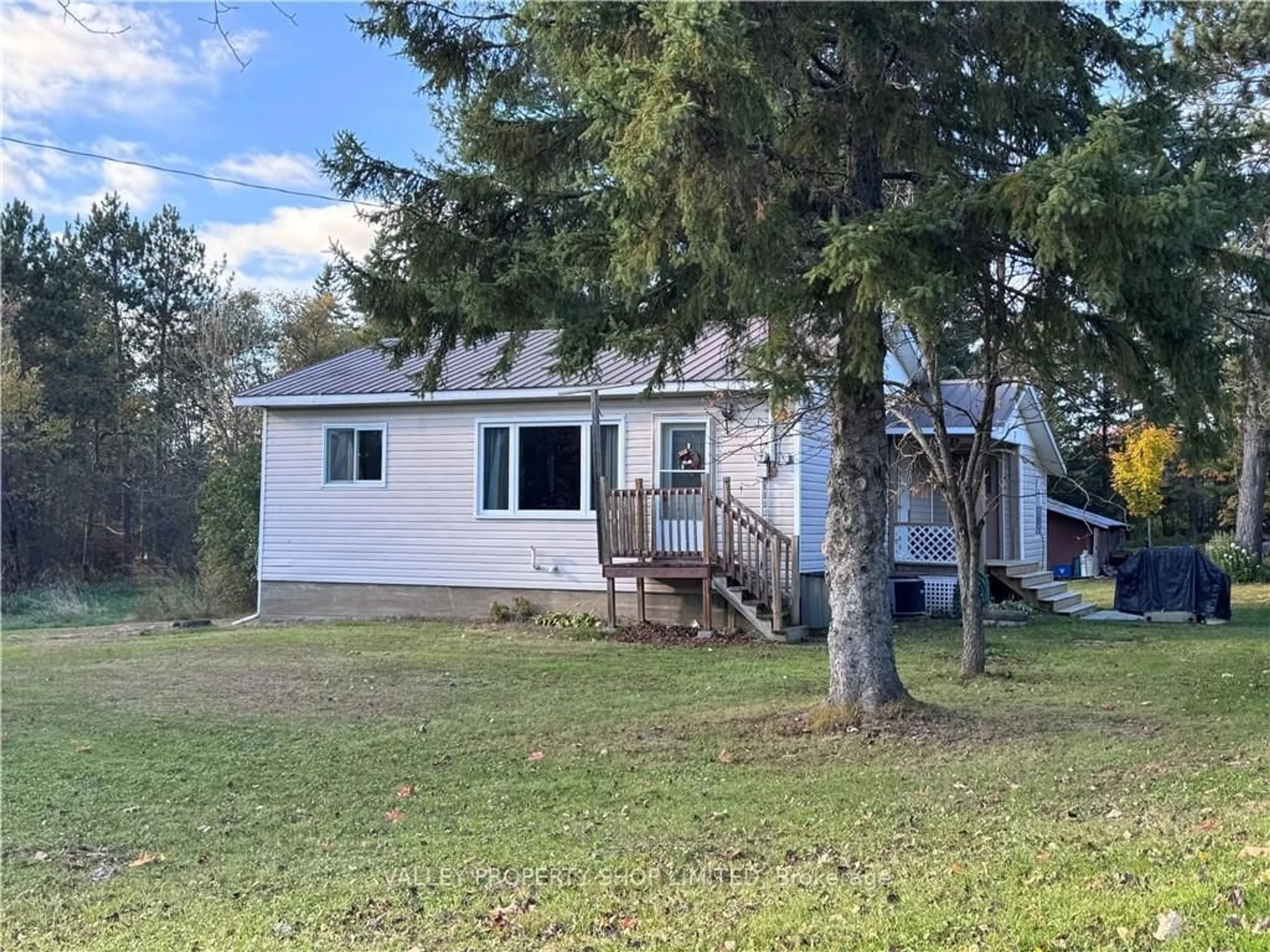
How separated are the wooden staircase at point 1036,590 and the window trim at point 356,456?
9.36 metres

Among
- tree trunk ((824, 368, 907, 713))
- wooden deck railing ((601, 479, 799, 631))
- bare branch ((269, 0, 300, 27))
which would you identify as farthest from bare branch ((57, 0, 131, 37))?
wooden deck railing ((601, 479, 799, 631))

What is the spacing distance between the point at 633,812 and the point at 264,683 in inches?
220

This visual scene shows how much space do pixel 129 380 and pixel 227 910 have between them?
29610 millimetres

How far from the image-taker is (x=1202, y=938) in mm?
3146

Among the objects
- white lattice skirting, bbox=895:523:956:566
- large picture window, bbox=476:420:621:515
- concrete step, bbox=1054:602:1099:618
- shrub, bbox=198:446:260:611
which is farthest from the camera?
shrub, bbox=198:446:260:611

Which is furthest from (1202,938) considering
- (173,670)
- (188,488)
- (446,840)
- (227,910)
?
(188,488)

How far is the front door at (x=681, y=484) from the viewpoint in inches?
504

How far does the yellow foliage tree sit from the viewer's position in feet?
91.9

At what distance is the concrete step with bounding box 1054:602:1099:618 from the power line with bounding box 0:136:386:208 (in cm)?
1170

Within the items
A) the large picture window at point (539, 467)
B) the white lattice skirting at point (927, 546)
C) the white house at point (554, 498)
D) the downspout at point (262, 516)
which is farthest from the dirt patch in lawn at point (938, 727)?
the downspout at point (262, 516)

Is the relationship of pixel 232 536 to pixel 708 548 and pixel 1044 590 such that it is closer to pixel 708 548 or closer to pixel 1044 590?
pixel 708 548

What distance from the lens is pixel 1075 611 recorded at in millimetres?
15781

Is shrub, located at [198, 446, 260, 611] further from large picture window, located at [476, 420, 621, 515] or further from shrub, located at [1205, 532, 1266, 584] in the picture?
shrub, located at [1205, 532, 1266, 584]

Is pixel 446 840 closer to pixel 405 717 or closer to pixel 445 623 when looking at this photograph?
pixel 405 717
